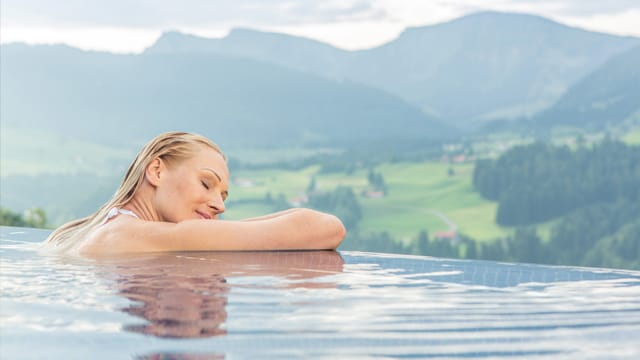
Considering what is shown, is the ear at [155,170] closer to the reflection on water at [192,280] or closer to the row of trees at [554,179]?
the reflection on water at [192,280]

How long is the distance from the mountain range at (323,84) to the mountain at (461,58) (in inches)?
3.1

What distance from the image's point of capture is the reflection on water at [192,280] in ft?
6.22

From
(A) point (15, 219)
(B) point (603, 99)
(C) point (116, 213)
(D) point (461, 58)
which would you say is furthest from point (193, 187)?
(D) point (461, 58)

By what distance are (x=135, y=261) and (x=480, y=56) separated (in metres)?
60.6

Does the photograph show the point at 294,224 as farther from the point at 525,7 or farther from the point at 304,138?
the point at 525,7

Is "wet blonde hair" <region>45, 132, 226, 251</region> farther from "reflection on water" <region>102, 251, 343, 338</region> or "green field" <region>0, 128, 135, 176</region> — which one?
Result: "green field" <region>0, 128, 135, 176</region>

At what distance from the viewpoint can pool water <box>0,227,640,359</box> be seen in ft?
5.68

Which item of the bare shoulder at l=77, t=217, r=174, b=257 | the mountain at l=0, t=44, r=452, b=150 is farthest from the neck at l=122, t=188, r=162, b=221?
the mountain at l=0, t=44, r=452, b=150

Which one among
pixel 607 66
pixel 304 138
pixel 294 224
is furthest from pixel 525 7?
pixel 294 224

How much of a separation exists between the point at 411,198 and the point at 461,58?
19982 millimetres

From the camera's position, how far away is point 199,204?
10.9ft

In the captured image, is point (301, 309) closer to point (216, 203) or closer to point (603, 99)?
point (216, 203)

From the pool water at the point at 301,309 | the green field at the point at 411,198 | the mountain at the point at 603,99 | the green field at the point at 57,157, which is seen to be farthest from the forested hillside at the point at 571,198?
the pool water at the point at 301,309

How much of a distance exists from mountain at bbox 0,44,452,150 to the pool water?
45.9 metres
